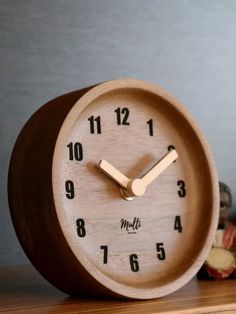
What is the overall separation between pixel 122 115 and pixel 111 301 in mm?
257

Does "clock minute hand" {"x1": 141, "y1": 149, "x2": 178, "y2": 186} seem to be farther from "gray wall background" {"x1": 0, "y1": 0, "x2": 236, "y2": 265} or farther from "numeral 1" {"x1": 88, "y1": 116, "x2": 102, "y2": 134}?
"gray wall background" {"x1": 0, "y1": 0, "x2": 236, "y2": 265}

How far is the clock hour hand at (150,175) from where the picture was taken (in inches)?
33.4

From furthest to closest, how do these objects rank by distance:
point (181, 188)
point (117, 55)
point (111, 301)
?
1. point (117, 55)
2. point (181, 188)
3. point (111, 301)

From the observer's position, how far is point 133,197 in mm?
870

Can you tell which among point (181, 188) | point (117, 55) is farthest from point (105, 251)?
point (117, 55)

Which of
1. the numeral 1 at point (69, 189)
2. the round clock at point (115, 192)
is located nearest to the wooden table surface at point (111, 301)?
the round clock at point (115, 192)

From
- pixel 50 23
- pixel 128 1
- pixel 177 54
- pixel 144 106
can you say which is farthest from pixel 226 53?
pixel 144 106

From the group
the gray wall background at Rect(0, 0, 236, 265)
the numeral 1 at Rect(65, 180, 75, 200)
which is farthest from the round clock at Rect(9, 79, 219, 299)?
the gray wall background at Rect(0, 0, 236, 265)

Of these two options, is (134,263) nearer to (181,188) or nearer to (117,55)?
(181,188)

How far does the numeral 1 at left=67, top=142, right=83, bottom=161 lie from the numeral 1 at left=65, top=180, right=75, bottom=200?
0.11 feet

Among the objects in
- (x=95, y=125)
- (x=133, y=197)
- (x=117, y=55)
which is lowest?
(x=133, y=197)

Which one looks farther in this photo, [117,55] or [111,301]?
[117,55]

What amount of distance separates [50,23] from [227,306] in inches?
25.6

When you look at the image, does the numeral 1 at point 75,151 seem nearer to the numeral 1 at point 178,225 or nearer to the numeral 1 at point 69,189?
the numeral 1 at point 69,189
